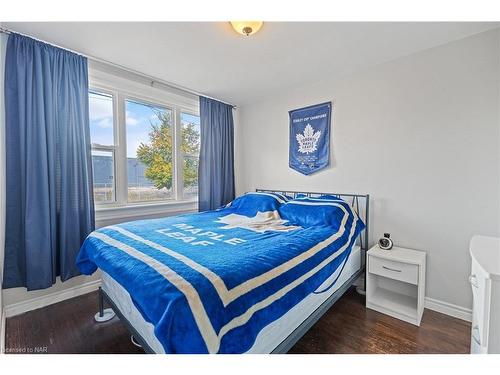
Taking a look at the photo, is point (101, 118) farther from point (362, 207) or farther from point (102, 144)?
point (362, 207)

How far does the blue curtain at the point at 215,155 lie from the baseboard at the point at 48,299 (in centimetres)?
155

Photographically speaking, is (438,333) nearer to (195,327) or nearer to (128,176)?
(195,327)

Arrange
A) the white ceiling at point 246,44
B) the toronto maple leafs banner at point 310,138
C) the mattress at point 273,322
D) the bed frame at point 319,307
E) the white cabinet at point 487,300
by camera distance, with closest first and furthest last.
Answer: the white cabinet at point 487,300 → the mattress at point 273,322 → the bed frame at point 319,307 → the white ceiling at point 246,44 → the toronto maple leafs banner at point 310,138

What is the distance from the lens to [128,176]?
2.81 metres

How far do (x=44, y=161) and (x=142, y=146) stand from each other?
107cm

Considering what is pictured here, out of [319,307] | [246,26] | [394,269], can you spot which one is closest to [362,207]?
[394,269]

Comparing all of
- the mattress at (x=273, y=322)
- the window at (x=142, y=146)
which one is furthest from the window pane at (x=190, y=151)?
the mattress at (x=273, y=322)

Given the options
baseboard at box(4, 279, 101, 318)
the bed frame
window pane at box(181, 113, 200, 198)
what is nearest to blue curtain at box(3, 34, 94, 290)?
baseboard at box(4, 279, 101, 318)

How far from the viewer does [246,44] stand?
81.0 inches

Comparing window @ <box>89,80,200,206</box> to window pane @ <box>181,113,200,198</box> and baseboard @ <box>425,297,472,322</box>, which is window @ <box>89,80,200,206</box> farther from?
baseboard @ <box>425,297,472,322</box>

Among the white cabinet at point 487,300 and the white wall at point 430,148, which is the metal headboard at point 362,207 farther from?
the white cabinet at point 487,300

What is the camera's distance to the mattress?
3.97ft

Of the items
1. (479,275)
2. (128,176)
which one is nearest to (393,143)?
(479,275)

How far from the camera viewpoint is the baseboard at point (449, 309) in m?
1.95
